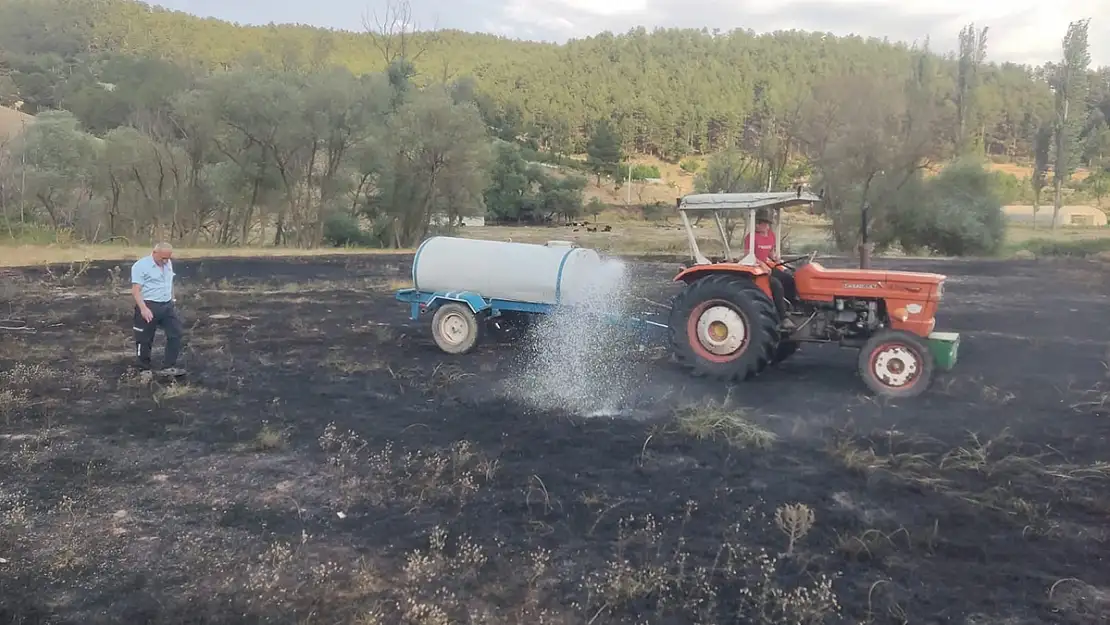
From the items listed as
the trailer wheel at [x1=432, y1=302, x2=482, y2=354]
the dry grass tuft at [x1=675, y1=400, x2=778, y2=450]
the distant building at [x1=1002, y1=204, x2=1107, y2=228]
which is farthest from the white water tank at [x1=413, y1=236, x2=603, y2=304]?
the distant building at [x1=1002, y1=204, x2=1107, y2=228]

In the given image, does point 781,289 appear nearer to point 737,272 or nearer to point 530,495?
point 737,272

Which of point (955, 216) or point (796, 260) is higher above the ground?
point (955, 216)

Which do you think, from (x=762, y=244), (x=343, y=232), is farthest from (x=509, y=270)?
(x=343, y=232)

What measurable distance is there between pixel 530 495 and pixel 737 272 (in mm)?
4088

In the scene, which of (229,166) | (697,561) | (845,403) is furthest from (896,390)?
(229,166)

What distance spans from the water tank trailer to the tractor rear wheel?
0.87m

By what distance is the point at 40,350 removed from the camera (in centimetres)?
949

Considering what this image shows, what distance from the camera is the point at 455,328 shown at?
388 inches

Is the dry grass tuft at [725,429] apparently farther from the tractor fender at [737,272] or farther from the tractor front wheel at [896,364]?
the tractor fender at [737,272]

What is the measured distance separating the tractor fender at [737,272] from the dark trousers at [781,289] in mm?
108

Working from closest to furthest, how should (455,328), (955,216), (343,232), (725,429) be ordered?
1. (725,429)
2. (455,328)
3. (955,216)
4. (343,232)

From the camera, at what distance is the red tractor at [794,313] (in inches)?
306

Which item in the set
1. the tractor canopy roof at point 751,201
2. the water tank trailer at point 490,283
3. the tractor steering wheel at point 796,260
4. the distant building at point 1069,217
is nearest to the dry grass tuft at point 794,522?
the tractor canopy roof at point 751,201

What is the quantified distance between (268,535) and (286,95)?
28.5 metres
